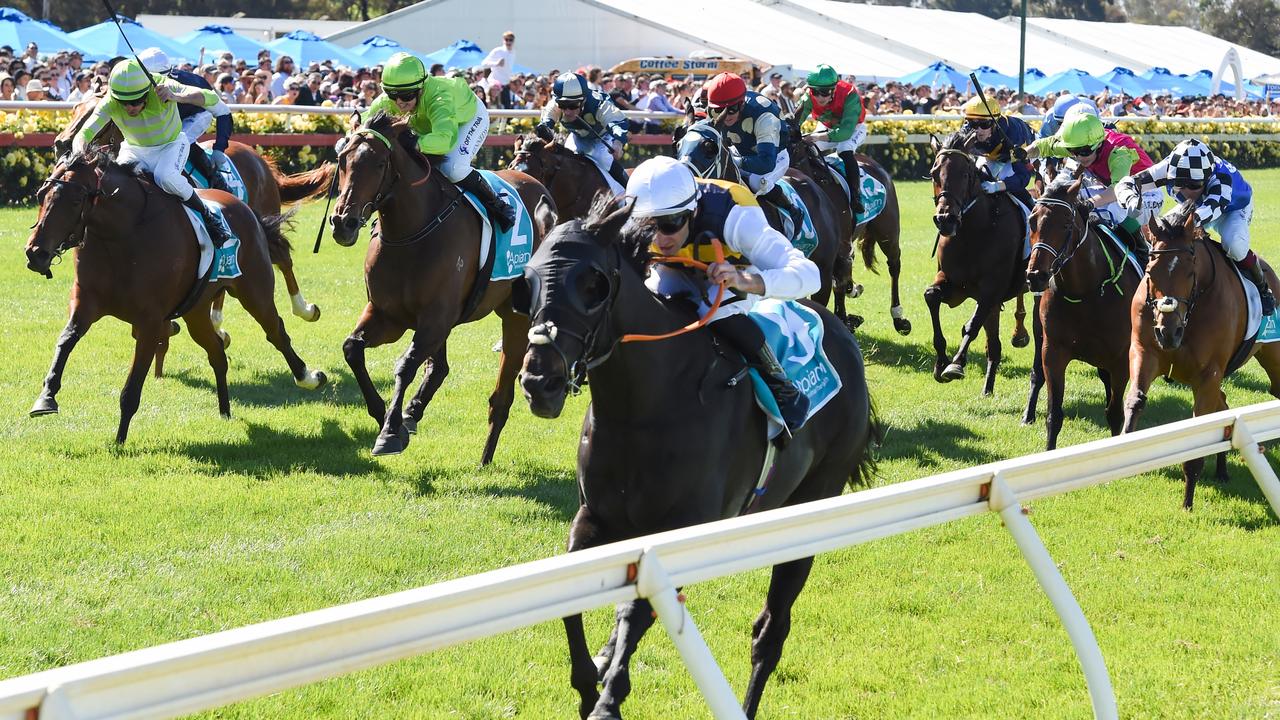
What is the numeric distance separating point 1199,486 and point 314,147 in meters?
13.8

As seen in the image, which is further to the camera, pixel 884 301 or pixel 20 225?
pixel 20 225

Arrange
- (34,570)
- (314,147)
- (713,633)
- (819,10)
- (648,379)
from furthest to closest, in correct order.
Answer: (819,10)
(314,147)
(34,570)
(713,633)
(648,379)

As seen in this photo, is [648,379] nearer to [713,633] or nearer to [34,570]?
[713,633]

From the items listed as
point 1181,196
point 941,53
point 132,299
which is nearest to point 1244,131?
point 941,53

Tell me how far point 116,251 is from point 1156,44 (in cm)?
5964

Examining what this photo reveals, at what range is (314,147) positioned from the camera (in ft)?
60.0

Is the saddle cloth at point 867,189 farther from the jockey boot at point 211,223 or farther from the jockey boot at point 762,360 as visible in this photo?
the jockey boot at point 762,360

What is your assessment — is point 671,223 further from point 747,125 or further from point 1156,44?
point 1156,44

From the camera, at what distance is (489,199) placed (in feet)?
26.5

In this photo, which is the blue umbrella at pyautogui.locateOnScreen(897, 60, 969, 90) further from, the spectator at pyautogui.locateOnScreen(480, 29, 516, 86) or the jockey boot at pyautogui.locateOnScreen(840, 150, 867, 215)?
the jockey boot at pyautogui.locateOnScreen(840, 150, 867, 215)

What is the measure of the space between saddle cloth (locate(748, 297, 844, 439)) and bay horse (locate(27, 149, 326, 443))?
14.9 feet

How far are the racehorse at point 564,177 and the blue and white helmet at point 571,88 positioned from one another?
1.34 feet

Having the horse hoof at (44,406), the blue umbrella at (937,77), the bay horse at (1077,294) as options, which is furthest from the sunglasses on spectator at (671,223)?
the blue umbrella at (937,77)

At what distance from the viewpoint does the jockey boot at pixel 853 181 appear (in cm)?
1168
